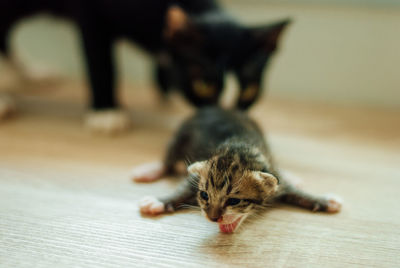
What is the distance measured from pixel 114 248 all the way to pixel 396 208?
61 cm

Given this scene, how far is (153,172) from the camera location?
99 cm

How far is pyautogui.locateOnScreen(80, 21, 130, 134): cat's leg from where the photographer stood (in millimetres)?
1271

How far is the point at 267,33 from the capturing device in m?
1.13

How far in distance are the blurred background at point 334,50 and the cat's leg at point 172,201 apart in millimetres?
818

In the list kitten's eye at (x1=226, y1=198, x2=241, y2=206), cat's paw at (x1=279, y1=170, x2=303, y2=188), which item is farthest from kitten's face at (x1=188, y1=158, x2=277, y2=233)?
cat's paw at (x1=279, y1=170, x2=303, y2=188)

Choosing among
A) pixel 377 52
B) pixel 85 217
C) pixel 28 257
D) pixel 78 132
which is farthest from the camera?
pixel 377 52

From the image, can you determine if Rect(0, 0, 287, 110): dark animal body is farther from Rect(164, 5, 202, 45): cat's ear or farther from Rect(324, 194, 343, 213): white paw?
Rect(324, 194, 343, 213): white paw

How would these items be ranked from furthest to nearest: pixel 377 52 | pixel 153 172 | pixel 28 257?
pixel 377 52 < pixel 153 172 < pixel 28 257

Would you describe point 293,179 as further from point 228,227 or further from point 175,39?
point 175,39

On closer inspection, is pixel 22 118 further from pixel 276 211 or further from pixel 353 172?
pixel 353 172

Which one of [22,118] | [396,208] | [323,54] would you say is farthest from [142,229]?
[323,54]

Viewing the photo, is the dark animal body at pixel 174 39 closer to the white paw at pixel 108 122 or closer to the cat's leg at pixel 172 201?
the white paw at pixel 108 122

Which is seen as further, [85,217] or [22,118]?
[22,118]

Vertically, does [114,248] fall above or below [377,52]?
below
